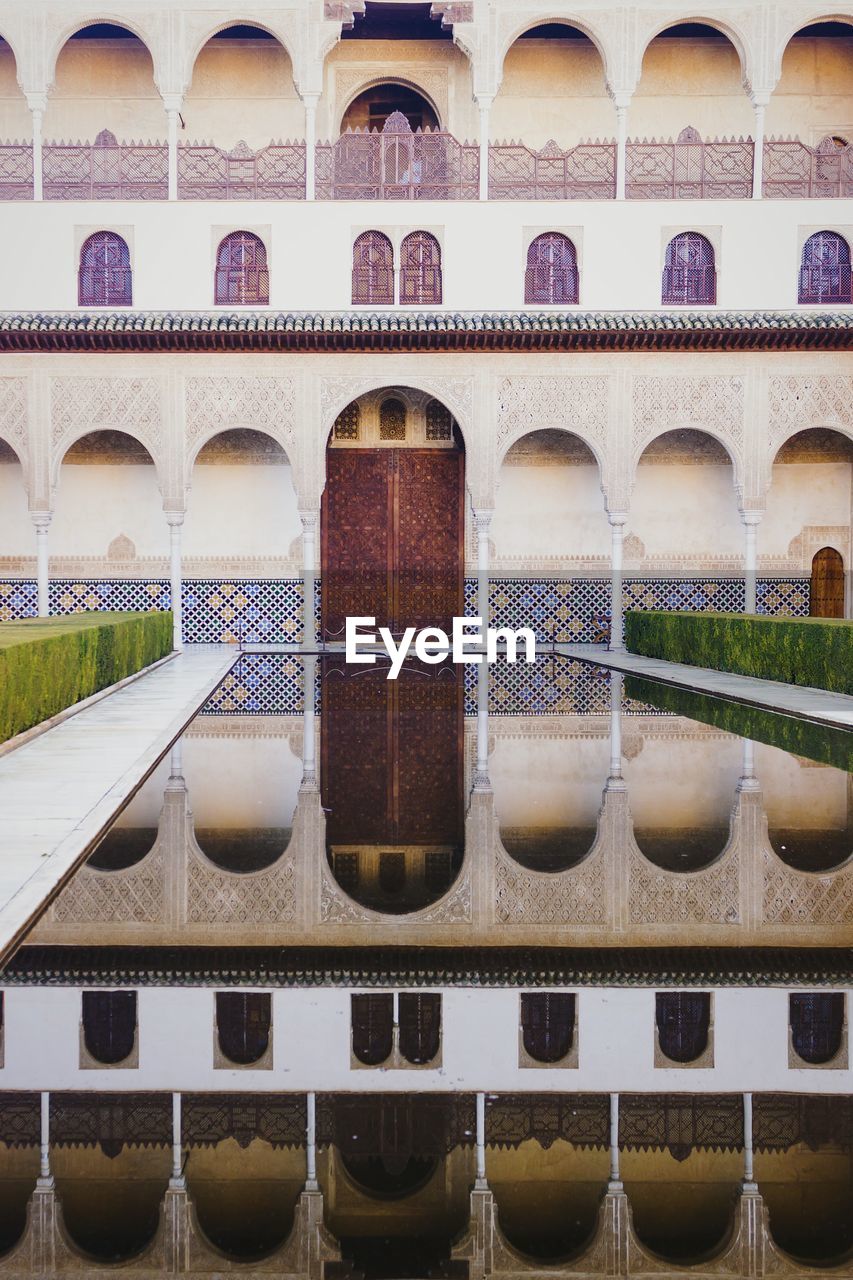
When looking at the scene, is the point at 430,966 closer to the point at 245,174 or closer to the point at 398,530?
the point at 398,530

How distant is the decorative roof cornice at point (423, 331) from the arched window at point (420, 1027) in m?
15.8

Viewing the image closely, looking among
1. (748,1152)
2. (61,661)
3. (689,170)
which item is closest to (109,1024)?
(748,1152)

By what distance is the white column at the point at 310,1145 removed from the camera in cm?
253

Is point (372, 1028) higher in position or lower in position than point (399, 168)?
lower

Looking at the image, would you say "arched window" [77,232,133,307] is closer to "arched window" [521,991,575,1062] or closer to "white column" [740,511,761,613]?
"white column" [740,511,761,613]

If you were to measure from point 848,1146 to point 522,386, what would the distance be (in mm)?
17043

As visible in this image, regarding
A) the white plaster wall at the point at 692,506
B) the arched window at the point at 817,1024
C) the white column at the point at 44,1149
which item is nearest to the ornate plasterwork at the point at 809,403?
the white plaster wall at the point at 692,506

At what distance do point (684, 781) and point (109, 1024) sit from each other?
4381 mm

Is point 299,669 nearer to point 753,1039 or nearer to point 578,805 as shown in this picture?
point 578,805

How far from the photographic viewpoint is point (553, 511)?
2095 centimetres

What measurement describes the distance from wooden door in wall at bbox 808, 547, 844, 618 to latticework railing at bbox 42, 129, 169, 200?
11.2 metres

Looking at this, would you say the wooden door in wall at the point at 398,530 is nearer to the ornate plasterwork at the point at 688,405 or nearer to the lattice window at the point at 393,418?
the lattice window at the point at 393,418

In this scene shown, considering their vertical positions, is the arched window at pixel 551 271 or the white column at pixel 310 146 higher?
the white column at pixel 310 146

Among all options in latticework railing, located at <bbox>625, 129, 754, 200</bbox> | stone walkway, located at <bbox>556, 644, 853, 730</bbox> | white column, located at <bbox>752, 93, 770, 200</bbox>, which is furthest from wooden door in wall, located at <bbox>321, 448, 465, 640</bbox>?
white column, located at <bbox>752, 93, 770, 200</bbox>
